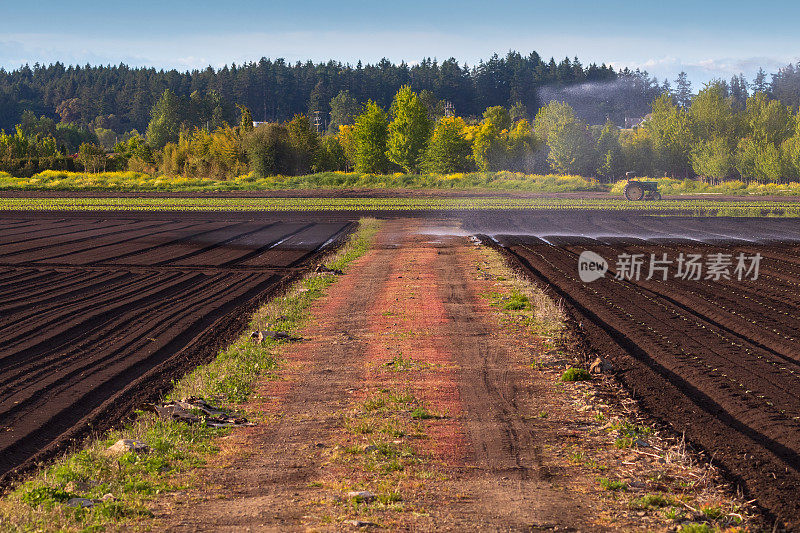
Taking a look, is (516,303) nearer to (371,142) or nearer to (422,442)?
(422,442)

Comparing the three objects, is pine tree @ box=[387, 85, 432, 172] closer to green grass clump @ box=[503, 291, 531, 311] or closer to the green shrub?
green grass clump @ box=[503, 291, 531, 311]

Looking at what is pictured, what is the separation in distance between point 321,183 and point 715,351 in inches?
3186

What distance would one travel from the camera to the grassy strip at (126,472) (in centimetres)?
729

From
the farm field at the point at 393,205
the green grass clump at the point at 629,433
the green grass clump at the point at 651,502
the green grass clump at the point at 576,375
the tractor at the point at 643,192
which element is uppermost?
the tractor at the point at 643,192

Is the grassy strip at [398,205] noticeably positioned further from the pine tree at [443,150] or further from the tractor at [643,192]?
the pine tree at [443,150]

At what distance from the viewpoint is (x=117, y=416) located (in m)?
10.6

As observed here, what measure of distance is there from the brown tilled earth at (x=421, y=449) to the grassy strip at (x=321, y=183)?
245ft

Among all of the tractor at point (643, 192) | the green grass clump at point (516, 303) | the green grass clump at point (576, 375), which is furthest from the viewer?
the tractor at point (643, 192)

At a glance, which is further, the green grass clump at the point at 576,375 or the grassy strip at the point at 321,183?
the grassy strip at the point at 321,183

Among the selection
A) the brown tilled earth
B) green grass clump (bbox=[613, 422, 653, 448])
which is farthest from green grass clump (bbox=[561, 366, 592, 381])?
green grass clump (bbox=[613, 422, 653, 448])

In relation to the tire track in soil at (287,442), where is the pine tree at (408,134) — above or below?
above

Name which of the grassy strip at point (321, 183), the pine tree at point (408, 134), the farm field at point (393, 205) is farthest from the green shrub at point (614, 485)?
the pine tree at point (408, 134)

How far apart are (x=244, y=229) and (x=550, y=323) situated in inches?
1154

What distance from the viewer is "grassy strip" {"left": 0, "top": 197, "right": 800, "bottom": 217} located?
57125 millimetres
